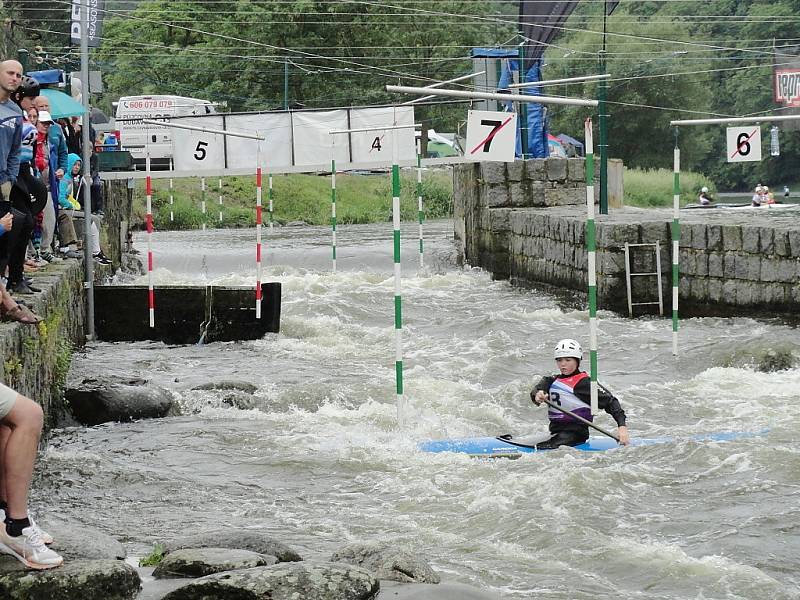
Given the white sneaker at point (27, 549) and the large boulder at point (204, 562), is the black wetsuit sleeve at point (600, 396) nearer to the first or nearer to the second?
the large boulder at point (204, 562)

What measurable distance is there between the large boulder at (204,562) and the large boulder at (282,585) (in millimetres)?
261

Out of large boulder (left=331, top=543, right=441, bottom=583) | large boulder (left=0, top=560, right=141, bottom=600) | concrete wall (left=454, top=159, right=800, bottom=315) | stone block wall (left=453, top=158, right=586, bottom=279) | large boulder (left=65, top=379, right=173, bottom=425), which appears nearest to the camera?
large boulder (left=0, top=560, right=141, bottom=600)

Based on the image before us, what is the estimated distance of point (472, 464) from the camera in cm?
840

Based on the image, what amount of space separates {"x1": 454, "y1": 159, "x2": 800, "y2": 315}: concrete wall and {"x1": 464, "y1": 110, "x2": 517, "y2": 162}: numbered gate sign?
5829mm

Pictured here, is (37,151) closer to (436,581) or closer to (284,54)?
(436,581)

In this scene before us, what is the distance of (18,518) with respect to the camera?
16.1 ft

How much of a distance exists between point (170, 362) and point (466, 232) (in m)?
12.2

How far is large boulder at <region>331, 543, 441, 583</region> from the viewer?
5492 millimetres

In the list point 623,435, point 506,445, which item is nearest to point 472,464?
point 506,445

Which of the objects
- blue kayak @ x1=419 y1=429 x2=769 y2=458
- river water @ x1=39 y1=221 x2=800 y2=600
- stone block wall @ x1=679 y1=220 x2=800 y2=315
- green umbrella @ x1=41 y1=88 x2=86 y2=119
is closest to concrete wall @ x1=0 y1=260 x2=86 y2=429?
river water @ x1=39 y1=221 x2=800 y2=600

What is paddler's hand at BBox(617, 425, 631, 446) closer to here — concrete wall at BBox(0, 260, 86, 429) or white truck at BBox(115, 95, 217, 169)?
concrete wall at BBox(0, 260, 86, 429)

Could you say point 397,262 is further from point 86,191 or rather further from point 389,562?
Result: point 86,191

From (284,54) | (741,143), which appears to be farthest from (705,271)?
(284,54)

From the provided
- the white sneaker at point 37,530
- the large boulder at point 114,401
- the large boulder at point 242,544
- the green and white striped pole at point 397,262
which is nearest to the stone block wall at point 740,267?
the green and white striped pole at point 397,262
